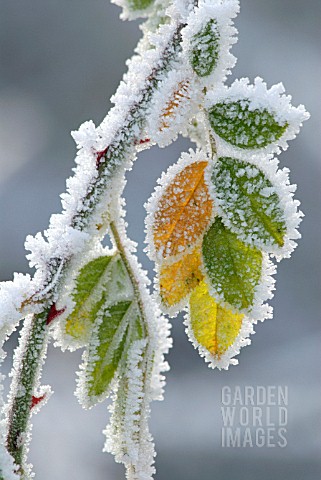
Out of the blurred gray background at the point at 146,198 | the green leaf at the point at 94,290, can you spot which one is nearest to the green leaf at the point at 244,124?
the green leaf at the point at 94,290

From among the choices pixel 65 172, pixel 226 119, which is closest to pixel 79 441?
pixel 65 172

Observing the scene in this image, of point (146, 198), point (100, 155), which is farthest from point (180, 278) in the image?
point (146, 198)

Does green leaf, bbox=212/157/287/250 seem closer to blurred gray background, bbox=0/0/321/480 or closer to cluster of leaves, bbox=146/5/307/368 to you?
cluster of leaves, bbox=146/5/307/368

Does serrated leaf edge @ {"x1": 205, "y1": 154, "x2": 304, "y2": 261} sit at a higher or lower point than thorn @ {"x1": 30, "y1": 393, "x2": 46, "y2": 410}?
higher

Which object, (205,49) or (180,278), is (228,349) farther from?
(205,49)

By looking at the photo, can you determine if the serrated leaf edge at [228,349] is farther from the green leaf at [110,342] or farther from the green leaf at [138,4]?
the green leaf at [138,4]

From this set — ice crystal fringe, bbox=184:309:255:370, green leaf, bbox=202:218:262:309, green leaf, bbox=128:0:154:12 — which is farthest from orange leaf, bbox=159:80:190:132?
green leaf, bbox=128:0:154:12

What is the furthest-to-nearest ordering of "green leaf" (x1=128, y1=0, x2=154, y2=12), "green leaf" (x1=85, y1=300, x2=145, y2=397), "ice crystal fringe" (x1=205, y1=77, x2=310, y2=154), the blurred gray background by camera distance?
1. the blurred gray background
2. "green leaf" (x1=128, y1=0, x2=154, y2=12)
3. "green leaf" (x1=85, y1=300, x2=145, y2=397)
4. "ice crystal fringe" (x1=205, y1=77, x2=310, y2=154)
